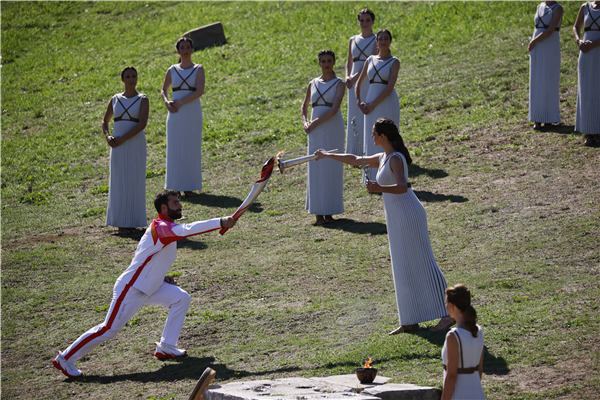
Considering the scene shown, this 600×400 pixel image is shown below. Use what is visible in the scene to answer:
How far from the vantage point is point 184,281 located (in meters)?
9.46

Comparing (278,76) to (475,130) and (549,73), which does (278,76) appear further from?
(549,73)

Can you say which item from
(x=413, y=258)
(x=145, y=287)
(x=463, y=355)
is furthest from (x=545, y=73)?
(x=463, y=355)

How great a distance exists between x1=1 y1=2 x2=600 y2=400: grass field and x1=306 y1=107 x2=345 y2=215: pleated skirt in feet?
1.22

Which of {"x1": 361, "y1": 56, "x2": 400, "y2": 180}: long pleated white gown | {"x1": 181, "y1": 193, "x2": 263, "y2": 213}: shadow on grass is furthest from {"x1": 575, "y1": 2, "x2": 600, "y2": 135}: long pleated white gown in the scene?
{"x1": 181, "y1": 193, "x2": 263, "y2": 213}: shadow on grass

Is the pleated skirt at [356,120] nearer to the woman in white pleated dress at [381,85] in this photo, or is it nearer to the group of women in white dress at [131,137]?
the woman in white pleated dress at [381,85]

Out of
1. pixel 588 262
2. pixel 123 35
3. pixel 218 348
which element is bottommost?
pixel 218 348

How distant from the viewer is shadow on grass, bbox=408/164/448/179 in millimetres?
12810

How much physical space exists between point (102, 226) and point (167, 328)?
577 cm

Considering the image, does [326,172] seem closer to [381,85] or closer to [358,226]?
[358,226]

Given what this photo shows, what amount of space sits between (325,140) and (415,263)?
484 centimetres

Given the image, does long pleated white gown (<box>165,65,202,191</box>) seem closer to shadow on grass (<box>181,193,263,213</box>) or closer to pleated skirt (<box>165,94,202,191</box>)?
pleated skirt (<box>165,94,202,191</box>)

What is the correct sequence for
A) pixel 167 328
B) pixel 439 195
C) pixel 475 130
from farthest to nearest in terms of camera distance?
pixel 475 130 → pixel 439 195 → pixel 167 328

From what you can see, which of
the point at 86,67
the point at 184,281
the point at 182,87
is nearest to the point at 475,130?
the point at 182,87

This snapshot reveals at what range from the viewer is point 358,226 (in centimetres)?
1116
